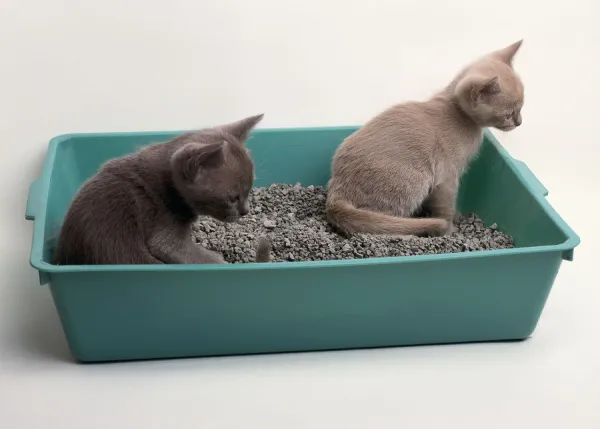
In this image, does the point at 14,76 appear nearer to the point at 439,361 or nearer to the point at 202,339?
the point at 202,339

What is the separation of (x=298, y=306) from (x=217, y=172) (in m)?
0.31

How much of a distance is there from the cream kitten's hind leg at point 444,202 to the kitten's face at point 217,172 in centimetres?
58

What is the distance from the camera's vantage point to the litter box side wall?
1473 millimetres

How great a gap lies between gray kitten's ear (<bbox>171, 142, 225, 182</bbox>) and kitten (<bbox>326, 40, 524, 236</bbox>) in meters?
0.50

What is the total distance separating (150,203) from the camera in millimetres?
1561

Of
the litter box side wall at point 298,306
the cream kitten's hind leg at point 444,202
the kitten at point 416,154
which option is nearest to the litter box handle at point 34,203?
the litter box side wall at point 298,306

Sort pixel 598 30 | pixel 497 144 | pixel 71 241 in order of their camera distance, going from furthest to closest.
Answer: pixel 598 30 < pixel 497 144 < pixel 71 241

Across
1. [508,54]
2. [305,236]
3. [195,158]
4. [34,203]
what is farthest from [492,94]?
[34,203]

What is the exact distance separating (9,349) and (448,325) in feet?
3.09

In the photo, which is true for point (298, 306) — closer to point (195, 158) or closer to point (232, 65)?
point (195, 158)

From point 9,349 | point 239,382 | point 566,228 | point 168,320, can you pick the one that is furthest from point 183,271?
point 566,228

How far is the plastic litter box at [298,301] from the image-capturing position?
146 cm

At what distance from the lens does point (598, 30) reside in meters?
2.21

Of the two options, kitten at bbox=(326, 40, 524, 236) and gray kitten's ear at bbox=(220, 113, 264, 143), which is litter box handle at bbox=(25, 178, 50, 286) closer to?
gray kitten's ear at bbox=(220, 113, 264, 143)
